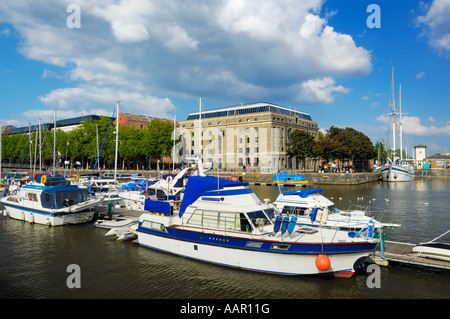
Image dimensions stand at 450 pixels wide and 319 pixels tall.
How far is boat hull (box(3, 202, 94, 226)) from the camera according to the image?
24.8 meters

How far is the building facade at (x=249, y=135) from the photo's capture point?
288 ft

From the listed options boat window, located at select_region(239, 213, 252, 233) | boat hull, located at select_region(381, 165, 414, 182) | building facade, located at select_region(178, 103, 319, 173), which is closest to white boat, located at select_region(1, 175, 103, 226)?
boat window, located at select_region(239, 213, 252, 233)

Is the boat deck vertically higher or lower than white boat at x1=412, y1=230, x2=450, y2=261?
lower

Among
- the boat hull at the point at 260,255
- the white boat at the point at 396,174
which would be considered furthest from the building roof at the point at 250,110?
the boat hull at the point at 260,255

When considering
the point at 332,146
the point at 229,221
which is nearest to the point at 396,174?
the point at 332,146

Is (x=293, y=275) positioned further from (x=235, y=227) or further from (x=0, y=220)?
(x=0, y=220)

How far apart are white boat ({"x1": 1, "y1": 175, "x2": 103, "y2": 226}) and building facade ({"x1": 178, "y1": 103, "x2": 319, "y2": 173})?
58431mm

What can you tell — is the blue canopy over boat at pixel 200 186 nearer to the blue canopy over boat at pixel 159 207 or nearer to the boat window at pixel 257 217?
the blue canopy over boat at pixel 159 207

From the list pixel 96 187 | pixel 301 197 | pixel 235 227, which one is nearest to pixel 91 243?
pixel 235 227

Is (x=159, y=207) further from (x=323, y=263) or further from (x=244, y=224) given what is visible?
(x=323, y=263)

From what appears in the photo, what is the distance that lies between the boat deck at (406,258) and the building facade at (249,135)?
6435cm

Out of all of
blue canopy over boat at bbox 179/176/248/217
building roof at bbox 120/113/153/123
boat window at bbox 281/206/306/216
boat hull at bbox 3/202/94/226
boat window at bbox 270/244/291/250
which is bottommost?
boat hull at bbox 3/202/94/226

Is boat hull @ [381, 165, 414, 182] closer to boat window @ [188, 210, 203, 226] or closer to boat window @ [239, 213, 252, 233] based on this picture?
boat window @ [239, 213, 252, 233]
